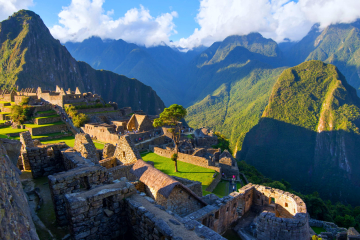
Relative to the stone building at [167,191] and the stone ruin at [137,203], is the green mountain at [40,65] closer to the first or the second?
the stone ruin at [137,203]

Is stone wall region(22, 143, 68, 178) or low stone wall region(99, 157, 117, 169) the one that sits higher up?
stone wall region(22, 143, 68, 178)

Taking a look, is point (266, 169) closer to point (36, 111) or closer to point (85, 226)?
point (36, 111)

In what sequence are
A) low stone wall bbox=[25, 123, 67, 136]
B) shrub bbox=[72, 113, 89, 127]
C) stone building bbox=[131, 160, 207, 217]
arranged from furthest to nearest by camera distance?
shrub bbox=[72, 113, 89, 127] → low stone wall bbox=[25, 123, 67, 136] → stone building bbox=[131, 160, 207, 217]

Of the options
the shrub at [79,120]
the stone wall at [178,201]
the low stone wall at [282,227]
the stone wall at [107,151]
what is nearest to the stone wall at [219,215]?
the stone wall at [178,201]

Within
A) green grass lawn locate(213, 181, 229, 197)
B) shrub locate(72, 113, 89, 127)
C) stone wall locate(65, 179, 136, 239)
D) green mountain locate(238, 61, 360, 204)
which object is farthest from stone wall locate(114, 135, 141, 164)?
green mountain locate(238, 61, 360, 204)

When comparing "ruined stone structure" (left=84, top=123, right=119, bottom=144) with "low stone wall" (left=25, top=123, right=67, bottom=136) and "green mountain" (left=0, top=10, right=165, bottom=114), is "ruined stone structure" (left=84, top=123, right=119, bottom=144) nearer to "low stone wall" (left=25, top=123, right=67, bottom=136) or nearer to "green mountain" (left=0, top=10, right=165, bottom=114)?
"low stone wall" (left=25, top=123, right=67, bottom=136)

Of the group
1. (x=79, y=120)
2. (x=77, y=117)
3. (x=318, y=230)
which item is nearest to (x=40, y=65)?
(x=77, y=117)
